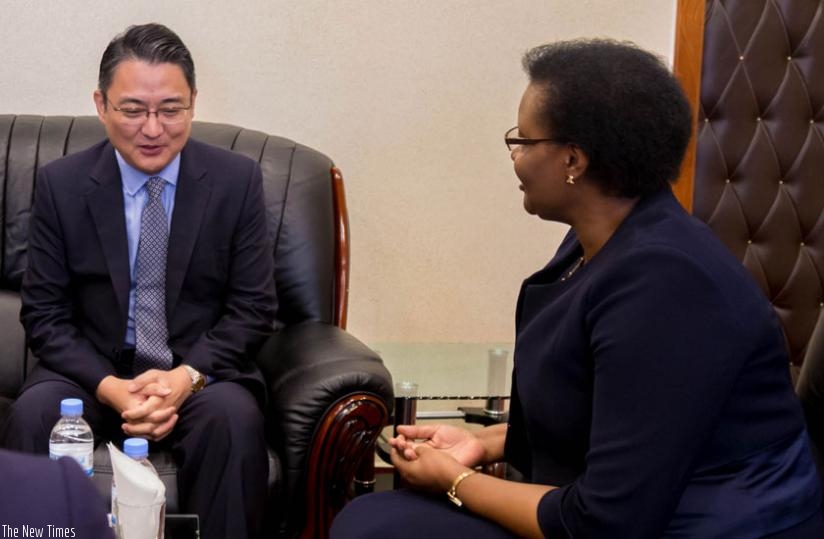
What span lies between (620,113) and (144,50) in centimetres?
139

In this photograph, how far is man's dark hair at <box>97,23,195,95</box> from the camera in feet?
9.07

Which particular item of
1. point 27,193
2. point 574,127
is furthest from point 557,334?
point 27,193

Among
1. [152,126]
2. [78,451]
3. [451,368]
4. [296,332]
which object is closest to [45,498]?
[78,451]

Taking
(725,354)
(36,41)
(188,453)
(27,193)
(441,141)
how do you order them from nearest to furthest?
1. (725,354)
2. (188,453)
3. (27,193)
4. (36,41)
5. (441,141)

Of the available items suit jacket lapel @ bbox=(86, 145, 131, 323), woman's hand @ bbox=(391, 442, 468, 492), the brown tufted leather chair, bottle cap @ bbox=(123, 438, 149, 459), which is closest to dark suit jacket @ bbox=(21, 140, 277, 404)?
suit jacket lapel @ bbox=(86, 145, 131, 323)

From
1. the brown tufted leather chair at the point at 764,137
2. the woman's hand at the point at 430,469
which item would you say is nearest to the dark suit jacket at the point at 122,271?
the woman's hand at the point at 430,469

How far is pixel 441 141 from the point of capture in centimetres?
379

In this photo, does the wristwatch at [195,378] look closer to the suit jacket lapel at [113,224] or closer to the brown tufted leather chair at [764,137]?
the suit jacket lapel at [113,224]

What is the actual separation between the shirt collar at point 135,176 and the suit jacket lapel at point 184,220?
0.9 inches

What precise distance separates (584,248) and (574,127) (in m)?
0.24

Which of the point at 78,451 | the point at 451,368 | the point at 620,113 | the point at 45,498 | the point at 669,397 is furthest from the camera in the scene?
the point at 451,368

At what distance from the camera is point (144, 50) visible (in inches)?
109

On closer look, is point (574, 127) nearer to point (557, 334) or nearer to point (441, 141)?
point (557, 334)

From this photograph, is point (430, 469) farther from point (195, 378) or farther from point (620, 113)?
point (195, 378)
